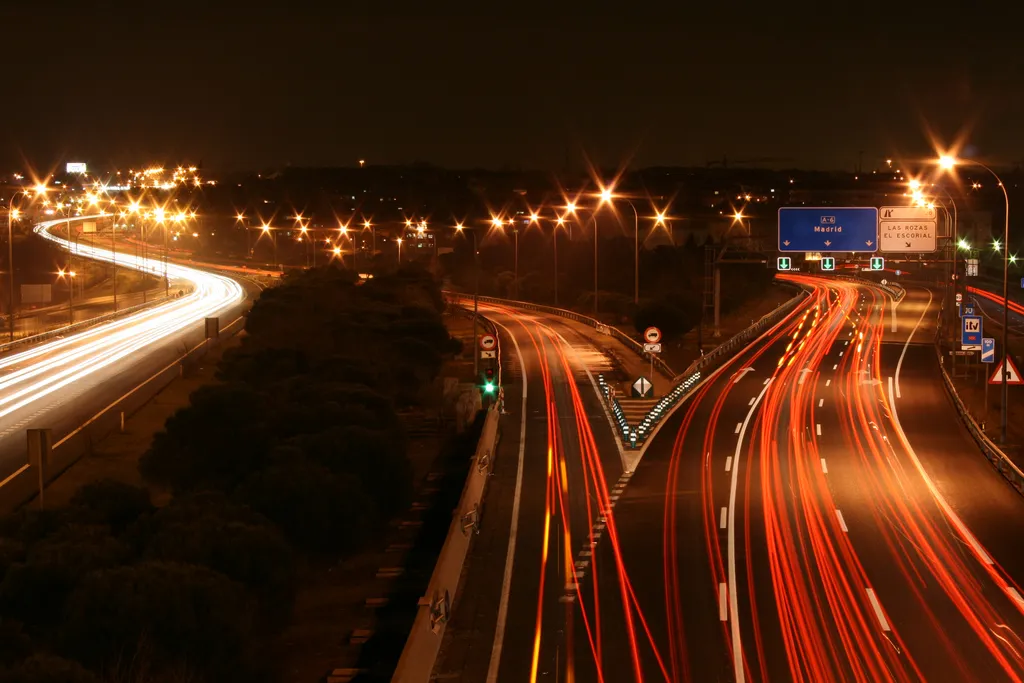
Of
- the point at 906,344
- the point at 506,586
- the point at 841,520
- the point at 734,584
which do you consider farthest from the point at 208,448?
the point at 906,344

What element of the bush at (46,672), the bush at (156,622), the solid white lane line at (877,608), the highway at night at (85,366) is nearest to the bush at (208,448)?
the highway at night at (85,366)

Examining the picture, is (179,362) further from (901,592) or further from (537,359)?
(901,592)

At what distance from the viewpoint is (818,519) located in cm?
2123

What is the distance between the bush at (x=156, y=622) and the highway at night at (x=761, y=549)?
2.77 meters

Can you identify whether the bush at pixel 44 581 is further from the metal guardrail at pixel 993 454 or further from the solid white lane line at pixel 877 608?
the metal guardrail at pixel 993 454

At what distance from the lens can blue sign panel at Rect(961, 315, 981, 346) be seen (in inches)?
1410

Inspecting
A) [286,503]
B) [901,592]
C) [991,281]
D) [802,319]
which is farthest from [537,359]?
[991,281]

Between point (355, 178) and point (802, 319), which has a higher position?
point (355, 178)

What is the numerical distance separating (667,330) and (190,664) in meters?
46.0

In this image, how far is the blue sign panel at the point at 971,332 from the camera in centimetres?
3582

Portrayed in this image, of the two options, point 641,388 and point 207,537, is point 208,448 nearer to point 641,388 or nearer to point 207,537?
point 207,537

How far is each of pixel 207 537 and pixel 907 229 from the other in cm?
2910

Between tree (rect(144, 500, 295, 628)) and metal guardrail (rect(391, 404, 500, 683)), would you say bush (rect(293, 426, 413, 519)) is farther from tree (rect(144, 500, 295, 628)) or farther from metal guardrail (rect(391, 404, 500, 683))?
tree (rect(144, 500, 295, 628))

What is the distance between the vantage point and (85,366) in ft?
139
